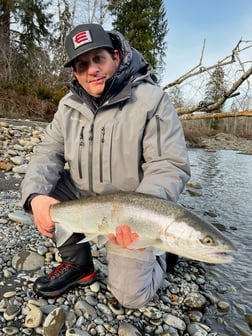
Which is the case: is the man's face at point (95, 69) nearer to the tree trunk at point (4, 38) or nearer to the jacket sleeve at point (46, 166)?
the jacket sleeve at point (46, 166)

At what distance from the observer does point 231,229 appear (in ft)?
15.1

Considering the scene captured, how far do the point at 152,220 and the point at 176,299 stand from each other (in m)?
1.25

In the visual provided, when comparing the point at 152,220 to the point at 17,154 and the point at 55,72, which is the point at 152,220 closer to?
the point at 17,154

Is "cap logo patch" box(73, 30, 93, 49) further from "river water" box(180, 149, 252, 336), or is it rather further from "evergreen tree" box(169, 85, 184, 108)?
"evergreen tree" box(169, 85, 184, 108)

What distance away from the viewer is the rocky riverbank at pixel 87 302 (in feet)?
6.56

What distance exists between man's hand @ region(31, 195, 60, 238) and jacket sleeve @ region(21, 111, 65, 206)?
0.43 ft

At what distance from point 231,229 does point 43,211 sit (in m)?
3.40

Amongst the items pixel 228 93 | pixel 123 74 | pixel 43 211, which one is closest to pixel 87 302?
pixel 43 211

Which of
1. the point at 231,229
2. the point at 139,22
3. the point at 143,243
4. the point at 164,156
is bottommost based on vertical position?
the point at 231,229

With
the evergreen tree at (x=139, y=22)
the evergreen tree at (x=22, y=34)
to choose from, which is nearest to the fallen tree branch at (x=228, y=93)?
the evergreen tree at (x=22, y=34)

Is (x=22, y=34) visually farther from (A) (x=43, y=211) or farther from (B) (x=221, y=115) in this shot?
(A) (x=43, y=211)

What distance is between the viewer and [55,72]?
1897 centimetres

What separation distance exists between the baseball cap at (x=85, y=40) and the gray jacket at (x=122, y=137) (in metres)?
0.19

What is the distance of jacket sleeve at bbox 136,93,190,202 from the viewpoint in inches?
78.0
